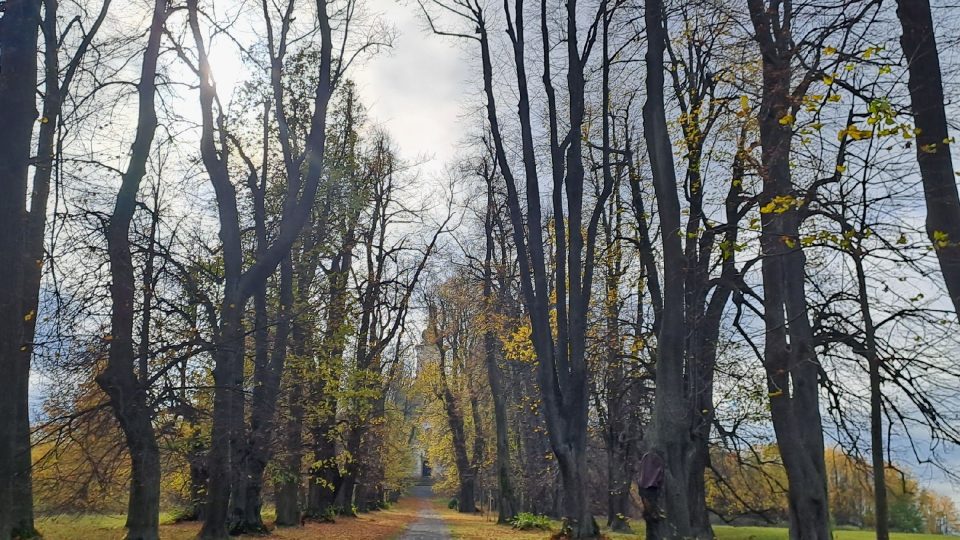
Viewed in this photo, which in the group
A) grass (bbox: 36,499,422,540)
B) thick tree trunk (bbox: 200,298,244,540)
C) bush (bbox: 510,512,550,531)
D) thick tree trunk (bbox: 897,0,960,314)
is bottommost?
bush (bbox: 510,512,550,531)

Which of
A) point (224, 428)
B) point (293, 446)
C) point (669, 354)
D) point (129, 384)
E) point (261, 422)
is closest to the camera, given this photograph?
point (129, 384)

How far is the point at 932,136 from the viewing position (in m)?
7.11

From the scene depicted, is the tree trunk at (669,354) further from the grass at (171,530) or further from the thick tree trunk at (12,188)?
the grass at (171,530)

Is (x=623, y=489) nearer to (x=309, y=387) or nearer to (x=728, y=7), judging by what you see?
(x=309, y=387)

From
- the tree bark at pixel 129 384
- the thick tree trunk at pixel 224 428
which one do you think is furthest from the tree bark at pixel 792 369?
the tree bark at pixel 129 384

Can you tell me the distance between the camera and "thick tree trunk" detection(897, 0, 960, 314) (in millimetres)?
6902

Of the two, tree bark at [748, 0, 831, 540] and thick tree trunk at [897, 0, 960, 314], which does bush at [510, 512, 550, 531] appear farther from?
thick tree trunk at [897, 0, 960, 314]

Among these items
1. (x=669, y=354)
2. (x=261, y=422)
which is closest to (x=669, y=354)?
(x=669, y=354)

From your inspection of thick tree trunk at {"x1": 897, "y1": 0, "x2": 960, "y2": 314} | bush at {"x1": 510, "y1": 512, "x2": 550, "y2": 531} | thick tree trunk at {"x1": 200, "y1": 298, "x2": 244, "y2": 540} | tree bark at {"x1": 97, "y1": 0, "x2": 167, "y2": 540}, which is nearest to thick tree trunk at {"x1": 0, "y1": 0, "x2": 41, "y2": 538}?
tree bark at {"x1": 97, "y1": 0, "x2": 167, "y2": 540}

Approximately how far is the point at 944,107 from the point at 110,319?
1118 centimetres

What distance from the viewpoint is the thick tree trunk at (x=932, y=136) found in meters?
6.90

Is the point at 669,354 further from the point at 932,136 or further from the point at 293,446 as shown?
the point at 293,446

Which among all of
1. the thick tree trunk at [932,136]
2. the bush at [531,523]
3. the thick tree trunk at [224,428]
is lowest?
the bush at [531,523]

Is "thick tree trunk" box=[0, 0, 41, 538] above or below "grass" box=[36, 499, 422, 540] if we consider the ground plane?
above
